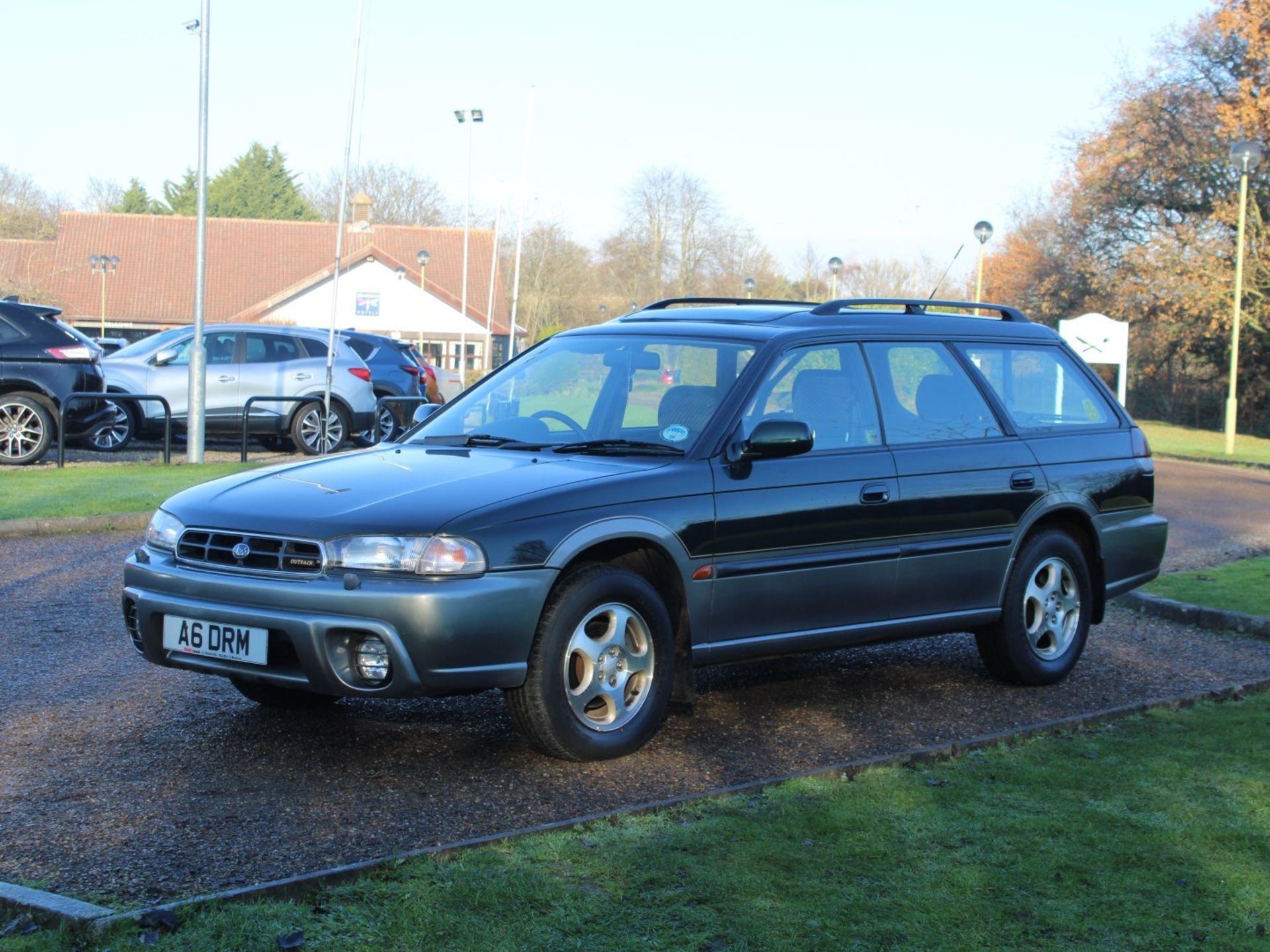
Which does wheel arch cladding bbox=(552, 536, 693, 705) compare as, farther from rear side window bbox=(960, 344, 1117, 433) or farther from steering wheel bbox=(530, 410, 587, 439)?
rear side window bbox=(960, 344, 1117, 433)

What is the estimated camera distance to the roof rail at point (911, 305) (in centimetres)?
720

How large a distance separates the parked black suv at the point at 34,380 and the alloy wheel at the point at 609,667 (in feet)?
42.6

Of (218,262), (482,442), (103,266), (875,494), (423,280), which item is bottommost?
(875,494)

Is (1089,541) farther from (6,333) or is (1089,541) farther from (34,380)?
(6,333)

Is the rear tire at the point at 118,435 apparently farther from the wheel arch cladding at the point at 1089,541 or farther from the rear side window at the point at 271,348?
the wheel arch cladding at the point at 1089,541

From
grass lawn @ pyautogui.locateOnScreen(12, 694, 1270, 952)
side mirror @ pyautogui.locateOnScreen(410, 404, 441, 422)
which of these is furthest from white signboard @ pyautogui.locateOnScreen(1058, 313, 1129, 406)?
grass lawn @ pyautogui.locateOnScreen(12, 694, 1270, 952)

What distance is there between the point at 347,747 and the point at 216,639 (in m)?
0.72

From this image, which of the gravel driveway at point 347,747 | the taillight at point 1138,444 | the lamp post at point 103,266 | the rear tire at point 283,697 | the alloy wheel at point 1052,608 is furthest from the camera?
the lamp post at point 103,266

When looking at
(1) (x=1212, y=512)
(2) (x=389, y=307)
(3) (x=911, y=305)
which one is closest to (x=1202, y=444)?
(1) (x=1212, y=512)

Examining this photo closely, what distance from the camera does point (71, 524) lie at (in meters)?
12.6

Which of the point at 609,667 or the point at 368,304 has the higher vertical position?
the point at 368,304

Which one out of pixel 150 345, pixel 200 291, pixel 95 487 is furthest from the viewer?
pixel 150 345

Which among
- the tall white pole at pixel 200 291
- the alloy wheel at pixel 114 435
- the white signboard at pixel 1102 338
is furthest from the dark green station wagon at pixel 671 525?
the white signboard at pixel 1102 338

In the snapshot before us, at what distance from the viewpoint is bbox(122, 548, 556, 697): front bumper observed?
524 cm
